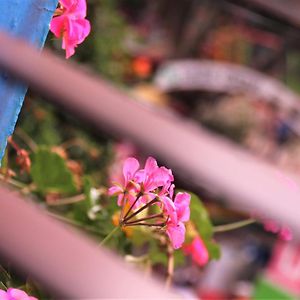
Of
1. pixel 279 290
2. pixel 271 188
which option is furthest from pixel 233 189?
pixel 279 290

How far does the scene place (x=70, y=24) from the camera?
54cm

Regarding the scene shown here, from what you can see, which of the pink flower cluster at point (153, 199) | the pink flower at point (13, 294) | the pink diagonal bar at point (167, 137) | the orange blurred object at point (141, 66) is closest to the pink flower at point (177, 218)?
the pink flower cluster at point (153, 199)

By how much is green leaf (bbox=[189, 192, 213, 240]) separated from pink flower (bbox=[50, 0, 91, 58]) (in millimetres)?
229

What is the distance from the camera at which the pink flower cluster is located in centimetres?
50

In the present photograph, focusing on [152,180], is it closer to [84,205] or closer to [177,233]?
[177,233]

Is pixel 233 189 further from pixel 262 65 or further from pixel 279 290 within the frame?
pixel 262 65

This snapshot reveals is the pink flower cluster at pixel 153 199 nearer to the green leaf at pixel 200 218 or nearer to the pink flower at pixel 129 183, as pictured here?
the pink flower at pixel 129 183

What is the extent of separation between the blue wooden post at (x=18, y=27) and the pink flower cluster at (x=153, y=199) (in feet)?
0.33

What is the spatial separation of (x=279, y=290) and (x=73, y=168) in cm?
250

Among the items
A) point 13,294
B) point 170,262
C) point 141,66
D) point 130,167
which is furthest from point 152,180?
point 141,66

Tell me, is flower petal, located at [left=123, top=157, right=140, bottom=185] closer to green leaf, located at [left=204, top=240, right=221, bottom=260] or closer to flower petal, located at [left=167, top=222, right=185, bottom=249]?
flower petal, located at [left=167, top=222, right=185, bottom=249]

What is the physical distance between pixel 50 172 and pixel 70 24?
31 cm

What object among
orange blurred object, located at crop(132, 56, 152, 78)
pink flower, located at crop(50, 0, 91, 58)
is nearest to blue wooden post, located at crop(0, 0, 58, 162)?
pink flower, located at crop(50, 0, 91, 58)

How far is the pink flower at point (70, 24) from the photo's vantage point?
54 centimetres
